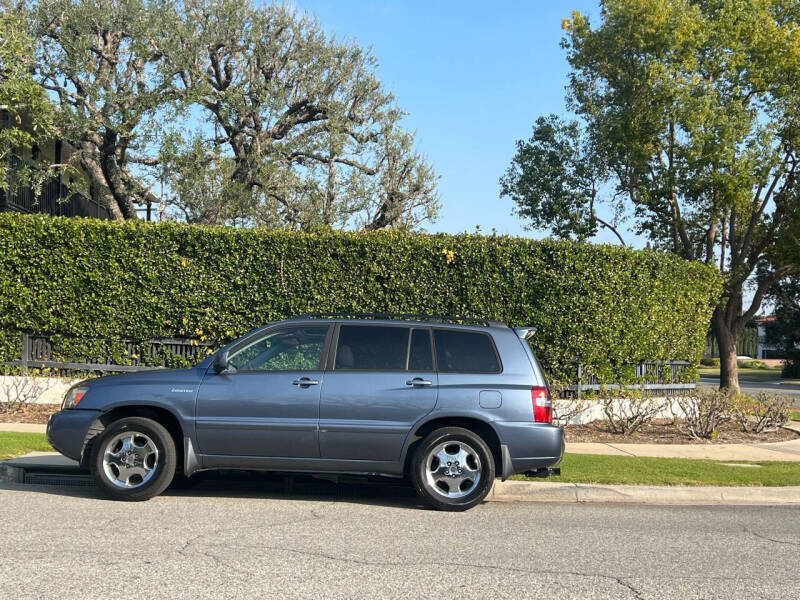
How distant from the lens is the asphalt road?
5.12 meters

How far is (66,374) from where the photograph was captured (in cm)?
1465

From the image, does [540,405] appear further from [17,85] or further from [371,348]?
[17,85]

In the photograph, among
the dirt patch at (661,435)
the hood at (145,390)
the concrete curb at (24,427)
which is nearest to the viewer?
the hood at (145,390)

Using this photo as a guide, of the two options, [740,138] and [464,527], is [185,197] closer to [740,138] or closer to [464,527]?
[740,138]

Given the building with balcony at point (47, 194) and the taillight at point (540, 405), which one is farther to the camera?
the building with balcony at point (47, 194)

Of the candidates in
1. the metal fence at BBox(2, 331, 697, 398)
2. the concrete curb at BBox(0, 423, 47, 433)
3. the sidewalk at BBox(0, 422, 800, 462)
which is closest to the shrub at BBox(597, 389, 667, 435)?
the metal fence at BBox(2, 331, 697, 398)

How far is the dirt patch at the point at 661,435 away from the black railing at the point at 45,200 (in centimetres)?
1308

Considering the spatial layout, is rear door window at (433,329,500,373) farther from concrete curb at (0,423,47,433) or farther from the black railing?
the black railing

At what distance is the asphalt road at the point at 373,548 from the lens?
5121mm

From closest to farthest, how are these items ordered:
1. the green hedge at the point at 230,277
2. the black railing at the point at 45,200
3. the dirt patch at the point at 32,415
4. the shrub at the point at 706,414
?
the dirt patch at the point at 32,415, the shrub at the point at 706,414, the green hedge at the point at 230,277, the black railing at the point at 45,200

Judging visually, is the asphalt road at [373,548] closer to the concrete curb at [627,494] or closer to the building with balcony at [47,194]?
the concrete curb at [627,494]

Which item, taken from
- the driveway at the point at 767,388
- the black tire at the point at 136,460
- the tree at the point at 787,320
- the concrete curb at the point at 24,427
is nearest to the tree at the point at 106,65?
the concrete curb at the point at 24,427

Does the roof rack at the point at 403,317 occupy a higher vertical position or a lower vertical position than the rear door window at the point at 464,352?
higher

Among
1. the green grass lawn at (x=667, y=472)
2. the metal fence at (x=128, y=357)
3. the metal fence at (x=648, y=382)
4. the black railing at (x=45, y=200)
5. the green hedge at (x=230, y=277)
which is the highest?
the black railing at (x=45, y=200)
